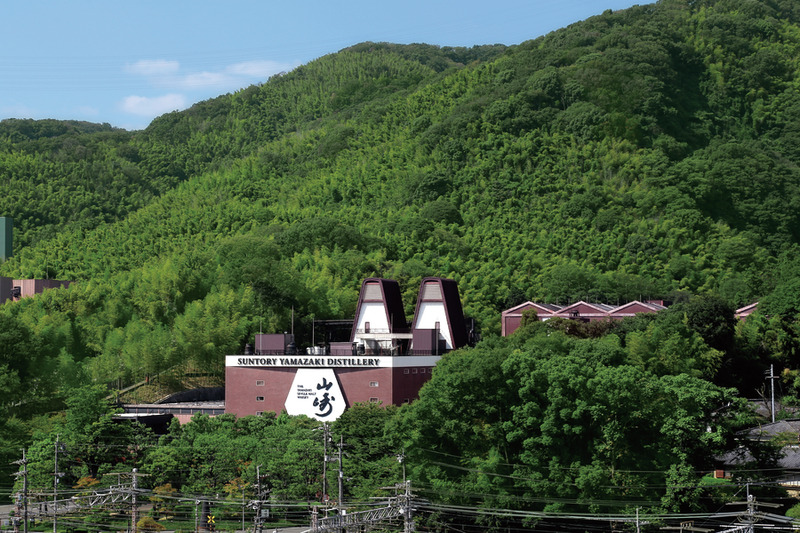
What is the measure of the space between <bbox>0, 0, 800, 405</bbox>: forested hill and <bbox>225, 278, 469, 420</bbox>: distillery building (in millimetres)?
11842

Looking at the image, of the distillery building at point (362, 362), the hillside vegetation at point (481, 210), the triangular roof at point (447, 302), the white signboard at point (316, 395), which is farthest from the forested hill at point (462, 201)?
the triangular roof at point (447, 302)

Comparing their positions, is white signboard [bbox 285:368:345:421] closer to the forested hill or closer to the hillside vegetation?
the hillside vegetation

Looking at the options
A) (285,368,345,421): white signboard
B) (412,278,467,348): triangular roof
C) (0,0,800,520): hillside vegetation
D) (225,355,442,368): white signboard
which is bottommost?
(285,368,345,421): white signboard

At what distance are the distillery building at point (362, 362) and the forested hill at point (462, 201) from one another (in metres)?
11.8

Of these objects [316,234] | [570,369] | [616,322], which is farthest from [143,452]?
[316,234]

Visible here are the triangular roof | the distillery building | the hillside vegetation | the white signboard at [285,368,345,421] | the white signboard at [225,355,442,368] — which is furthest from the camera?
the hillside vegetation

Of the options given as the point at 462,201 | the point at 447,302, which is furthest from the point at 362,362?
the point at 462,201

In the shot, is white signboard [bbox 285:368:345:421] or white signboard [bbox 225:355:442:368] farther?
white signboard [bbox 285:368:345:421]

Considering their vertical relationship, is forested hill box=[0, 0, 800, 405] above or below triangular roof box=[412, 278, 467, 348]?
above

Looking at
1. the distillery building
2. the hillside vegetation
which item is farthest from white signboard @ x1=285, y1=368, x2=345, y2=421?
the hillside vegetation

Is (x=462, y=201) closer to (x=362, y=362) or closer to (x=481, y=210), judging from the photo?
(x=481, y=210)

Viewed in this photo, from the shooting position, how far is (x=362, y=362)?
5628 centimetres

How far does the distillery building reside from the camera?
185 feet

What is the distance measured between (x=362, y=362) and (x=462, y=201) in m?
65.9
